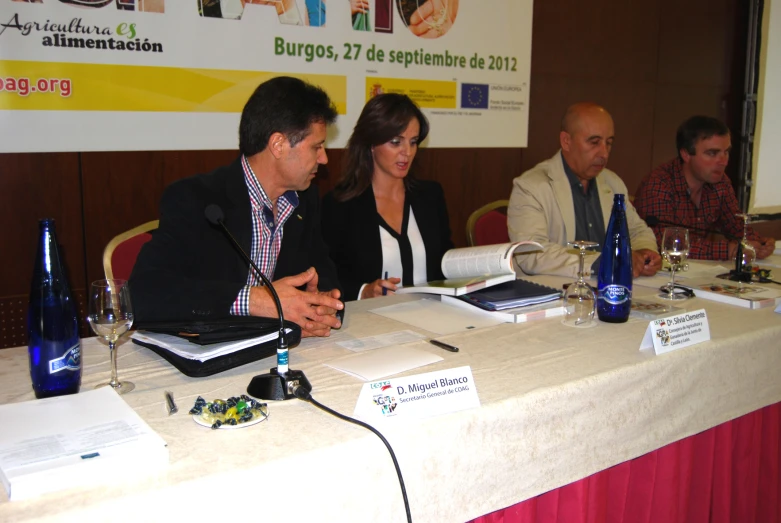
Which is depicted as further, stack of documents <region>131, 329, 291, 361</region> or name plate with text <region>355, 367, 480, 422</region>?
stack of documents <region>131, 329, 291, 361</region>

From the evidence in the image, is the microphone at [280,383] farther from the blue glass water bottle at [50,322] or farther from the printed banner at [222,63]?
the printed banner at [222,63]

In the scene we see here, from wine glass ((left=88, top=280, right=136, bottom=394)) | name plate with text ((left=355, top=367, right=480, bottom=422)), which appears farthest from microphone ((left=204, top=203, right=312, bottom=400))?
wine glass ((left=88, top=280, right=136, bottom=394))

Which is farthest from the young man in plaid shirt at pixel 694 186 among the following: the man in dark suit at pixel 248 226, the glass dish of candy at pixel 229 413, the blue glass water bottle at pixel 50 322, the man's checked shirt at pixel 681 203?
the blue glass water bottle at pixel 50 322

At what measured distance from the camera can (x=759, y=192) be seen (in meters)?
5.68

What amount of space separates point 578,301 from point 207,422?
1051mm

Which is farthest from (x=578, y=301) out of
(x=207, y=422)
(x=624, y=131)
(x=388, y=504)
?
(x=624, y=131)

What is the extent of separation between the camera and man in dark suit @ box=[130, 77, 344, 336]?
1668mm

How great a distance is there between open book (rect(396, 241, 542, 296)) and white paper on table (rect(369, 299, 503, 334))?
5 centimetres

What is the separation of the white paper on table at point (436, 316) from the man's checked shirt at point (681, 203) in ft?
5.32

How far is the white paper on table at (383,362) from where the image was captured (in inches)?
55.6

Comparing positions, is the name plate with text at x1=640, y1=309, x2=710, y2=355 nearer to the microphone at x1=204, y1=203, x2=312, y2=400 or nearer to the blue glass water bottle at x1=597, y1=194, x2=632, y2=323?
the blue glass water bottle at x1=597, y1=194, x2=632, y2=323

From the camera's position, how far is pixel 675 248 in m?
2.12

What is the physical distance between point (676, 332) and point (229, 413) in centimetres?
105

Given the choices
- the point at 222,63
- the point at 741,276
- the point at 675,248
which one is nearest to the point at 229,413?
the point at 675,248
